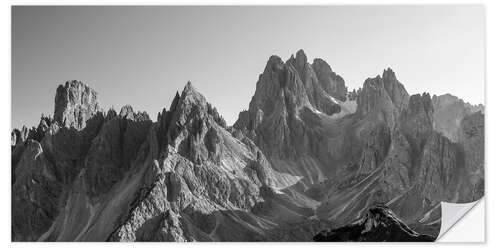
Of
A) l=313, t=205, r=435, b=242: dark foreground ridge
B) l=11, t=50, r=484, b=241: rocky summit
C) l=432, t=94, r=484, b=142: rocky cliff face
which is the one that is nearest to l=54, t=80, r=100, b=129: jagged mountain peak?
l=11, t=50, r=484, b=241: rocky summit

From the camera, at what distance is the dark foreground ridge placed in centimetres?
2328

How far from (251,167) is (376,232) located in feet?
79.3

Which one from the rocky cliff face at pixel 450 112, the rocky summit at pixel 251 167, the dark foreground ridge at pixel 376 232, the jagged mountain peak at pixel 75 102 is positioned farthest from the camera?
the rocky summit at pixel 251 167

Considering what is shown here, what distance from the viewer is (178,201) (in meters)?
42.2

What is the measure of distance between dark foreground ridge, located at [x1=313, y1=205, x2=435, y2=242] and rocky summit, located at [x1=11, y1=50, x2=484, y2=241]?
83mm

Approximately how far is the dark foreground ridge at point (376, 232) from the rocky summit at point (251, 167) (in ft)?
0.27

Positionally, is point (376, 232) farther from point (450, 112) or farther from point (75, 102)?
point (75, 102)

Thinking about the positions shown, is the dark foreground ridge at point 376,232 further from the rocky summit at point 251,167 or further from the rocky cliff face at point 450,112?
the rocky cliff face at point 450,112

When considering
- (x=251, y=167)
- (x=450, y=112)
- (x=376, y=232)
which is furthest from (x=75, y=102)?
(x=450, y=112)

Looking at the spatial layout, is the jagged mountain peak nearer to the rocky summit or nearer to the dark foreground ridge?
the rocky summit

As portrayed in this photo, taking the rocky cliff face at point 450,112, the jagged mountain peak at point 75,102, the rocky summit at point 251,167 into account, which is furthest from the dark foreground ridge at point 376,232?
the jagged mountain peak at point 75,102

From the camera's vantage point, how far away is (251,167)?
47.5 metres

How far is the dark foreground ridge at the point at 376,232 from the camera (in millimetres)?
23281
